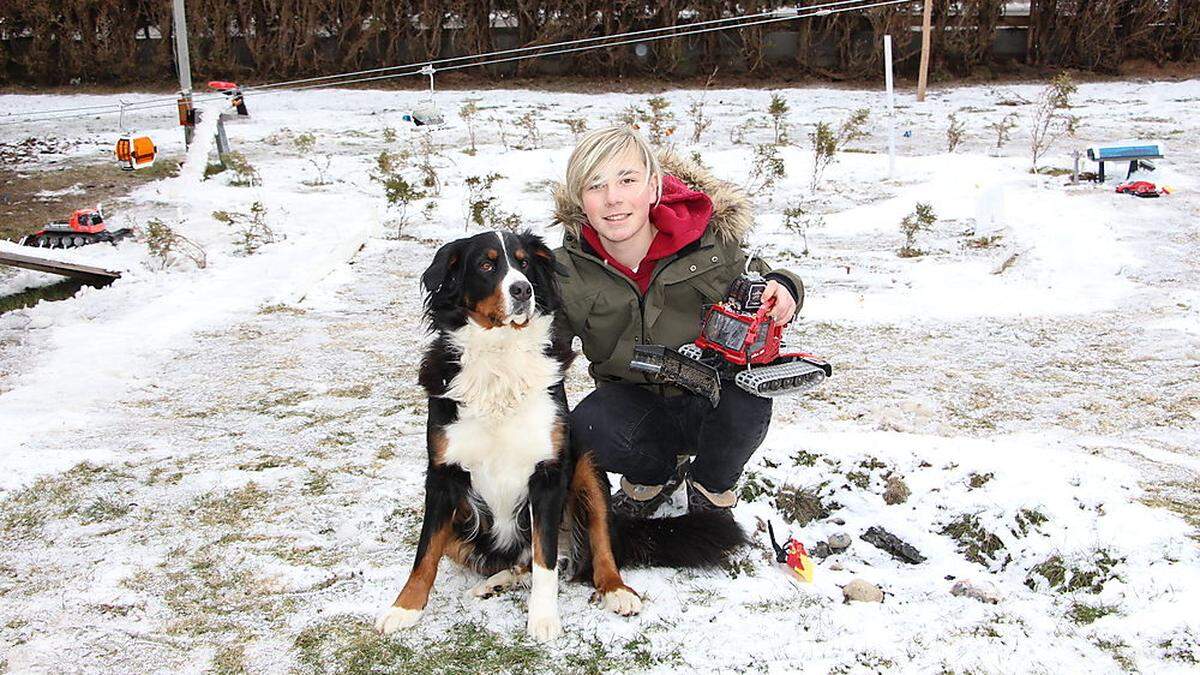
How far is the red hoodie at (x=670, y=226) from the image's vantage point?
301cm

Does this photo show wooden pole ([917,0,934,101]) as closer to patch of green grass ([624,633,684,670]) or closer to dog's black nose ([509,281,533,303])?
dog's black nose ([509,281,533,303])

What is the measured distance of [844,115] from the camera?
1164 centimetres

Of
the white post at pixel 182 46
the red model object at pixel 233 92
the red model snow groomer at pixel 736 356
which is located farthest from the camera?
the red model object at pixel 233 92

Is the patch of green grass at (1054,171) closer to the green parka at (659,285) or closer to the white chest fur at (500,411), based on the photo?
the green parka at (659,285)

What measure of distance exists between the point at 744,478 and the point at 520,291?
127cm

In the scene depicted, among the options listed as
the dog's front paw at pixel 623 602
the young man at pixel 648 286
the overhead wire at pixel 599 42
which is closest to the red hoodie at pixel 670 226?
the young man at pixel 648 286

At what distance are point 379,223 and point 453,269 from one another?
4.86 m

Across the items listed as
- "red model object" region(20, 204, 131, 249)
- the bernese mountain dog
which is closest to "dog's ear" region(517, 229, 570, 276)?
the bernese mountain dog

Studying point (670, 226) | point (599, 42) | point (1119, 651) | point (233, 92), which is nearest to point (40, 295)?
point (670, 226)

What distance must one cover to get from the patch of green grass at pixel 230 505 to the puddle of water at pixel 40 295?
116 inches

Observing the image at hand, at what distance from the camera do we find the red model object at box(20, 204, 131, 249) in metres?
6.46

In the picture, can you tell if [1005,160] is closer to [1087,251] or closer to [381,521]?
[1087,251]

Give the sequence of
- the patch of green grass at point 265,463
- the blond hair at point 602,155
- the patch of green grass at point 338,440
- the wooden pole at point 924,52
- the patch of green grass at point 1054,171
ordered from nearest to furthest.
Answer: the blond hair at point 602,155 → the patch of green grass at point 265,463 → the patch of green grass at point 338,440 → the patch of green grass at point 1054,171 → the wooden pole at point 924,52

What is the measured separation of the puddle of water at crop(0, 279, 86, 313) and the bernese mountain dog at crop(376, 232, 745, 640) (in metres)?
4.01
